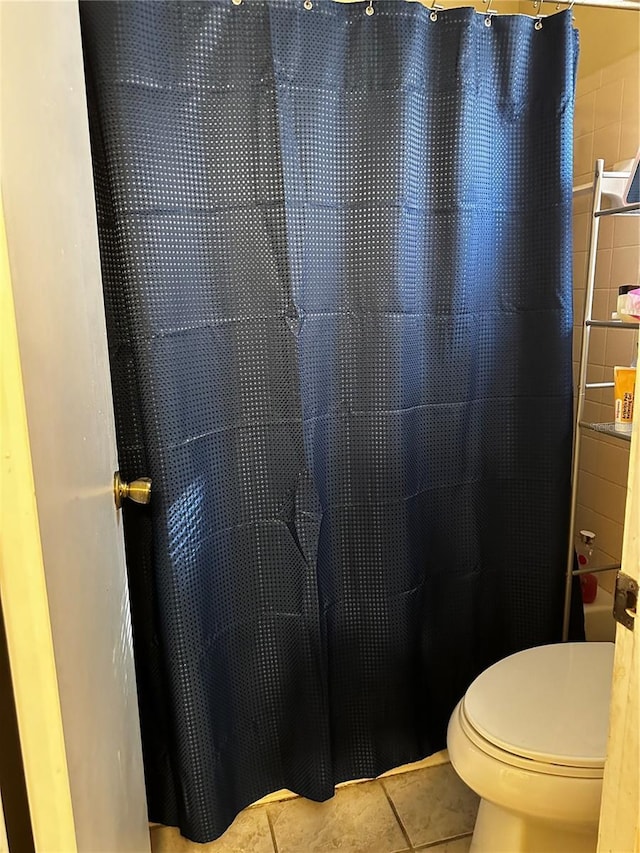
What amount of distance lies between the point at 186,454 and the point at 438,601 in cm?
79

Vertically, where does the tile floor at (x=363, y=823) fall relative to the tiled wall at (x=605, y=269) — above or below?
below

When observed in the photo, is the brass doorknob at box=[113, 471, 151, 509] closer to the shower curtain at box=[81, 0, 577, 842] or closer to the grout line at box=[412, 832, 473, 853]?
the shower curtain at box=[81, 0, 577, 842]

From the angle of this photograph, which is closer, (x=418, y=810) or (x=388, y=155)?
(x=388, y=155)

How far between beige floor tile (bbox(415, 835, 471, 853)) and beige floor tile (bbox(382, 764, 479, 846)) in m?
0.02

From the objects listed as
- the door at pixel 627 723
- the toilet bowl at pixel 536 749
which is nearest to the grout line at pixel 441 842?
the toilet bowl at pixel 536 749

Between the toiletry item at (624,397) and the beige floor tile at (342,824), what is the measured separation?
1071 mm

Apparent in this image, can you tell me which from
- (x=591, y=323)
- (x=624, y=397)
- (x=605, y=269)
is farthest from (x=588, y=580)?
(x=605, y=269)

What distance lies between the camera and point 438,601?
1727 millimetres

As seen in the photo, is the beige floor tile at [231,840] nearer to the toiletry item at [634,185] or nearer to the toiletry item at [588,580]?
the toiletry item at [588,580]

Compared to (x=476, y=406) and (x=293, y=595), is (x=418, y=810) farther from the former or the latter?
(x=476, y=406)

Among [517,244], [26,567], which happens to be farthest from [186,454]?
[517,244]

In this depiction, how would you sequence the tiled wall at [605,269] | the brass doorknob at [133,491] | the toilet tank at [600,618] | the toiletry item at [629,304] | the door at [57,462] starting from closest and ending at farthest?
the door at [57,462]
the brass doorknob at [133,491]
the toiletry item at [629,304]
the tiled wall at [605,269]
the toilet tank at [600,618]

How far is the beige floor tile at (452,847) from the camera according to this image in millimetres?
1512

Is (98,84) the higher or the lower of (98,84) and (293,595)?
the higher
